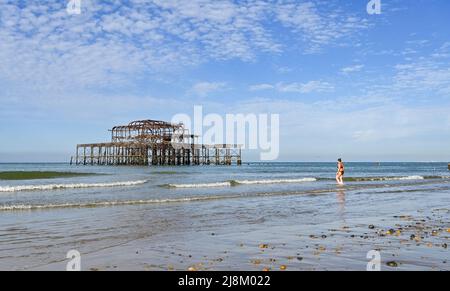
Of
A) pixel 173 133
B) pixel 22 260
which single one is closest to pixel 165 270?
pixel 22 260

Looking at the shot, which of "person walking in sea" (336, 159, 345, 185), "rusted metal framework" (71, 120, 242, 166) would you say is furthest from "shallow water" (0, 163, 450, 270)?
"rusted metal framework" (71, 120, 242, 166)

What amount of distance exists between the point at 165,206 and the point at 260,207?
12.1 feet

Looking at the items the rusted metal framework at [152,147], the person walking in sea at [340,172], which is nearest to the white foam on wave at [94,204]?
the person walking in sea at [340,172]

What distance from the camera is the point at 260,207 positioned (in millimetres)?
15430

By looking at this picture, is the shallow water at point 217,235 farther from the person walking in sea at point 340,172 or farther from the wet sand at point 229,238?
the person walking in sea at point 340,172

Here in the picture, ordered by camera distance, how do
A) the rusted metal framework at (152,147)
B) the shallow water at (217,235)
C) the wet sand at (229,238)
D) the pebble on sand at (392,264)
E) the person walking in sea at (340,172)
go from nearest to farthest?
the pebble on sand at (392,264), the wet sand at (229,238), the shallow water at (217,235), the person walking in sea at (340,172), the rusted metal framework at (152,147)

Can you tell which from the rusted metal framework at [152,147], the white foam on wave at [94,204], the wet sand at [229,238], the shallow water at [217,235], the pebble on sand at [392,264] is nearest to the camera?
the pebble on sand at [392,264]

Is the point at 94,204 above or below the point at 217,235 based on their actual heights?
below

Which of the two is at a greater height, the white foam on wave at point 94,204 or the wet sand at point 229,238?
the wet sand at point 229,238

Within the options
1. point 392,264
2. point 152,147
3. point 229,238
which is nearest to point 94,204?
point 229,238

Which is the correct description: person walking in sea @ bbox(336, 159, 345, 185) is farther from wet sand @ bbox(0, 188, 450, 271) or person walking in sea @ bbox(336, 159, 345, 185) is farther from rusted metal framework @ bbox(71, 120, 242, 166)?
rusted metal framework @ bbox(71, 120, 242, 166)

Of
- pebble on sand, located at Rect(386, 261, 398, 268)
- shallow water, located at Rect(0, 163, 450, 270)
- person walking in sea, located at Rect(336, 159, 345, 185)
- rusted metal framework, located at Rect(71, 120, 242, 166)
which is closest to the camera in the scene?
pebble on sand, located at Rect(386, 261, 398, 268)

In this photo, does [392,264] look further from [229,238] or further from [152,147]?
[152,147]
